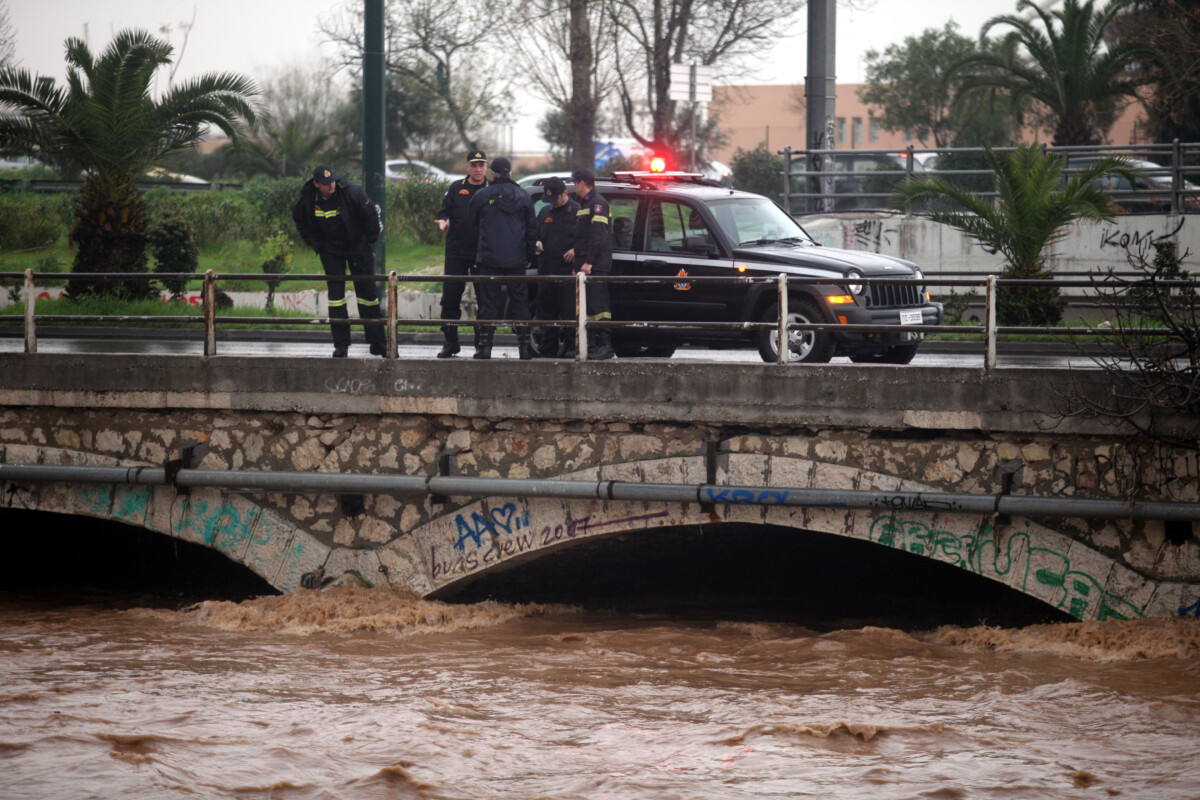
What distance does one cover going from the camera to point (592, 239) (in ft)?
34.4

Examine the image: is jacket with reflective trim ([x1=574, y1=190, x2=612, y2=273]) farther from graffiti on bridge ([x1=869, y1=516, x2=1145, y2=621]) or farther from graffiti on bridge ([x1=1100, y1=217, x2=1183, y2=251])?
graffiti on bridge ([x1=1100, y1=217, x2=1183, y2=251])

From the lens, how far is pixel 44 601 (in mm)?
12000

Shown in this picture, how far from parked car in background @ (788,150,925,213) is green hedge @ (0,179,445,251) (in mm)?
7931

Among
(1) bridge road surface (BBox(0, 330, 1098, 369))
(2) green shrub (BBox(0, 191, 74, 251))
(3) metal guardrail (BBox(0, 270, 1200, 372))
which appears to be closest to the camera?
(3) metal guardrail (BBox(0, 270, 1200, 372))

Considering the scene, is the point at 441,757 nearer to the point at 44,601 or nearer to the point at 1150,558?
the point at 1150,558

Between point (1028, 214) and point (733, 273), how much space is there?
503cm

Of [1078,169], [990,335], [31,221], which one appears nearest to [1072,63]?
[1078,169]

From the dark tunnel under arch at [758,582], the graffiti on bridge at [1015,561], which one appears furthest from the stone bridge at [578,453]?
the dark tunnel under arch at [758,582]

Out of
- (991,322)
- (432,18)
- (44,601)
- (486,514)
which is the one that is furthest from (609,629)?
(432,18)

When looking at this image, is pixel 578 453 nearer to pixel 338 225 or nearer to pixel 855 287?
pixel 855 287

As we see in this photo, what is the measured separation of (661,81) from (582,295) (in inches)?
701

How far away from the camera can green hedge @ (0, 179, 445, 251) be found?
2631cm

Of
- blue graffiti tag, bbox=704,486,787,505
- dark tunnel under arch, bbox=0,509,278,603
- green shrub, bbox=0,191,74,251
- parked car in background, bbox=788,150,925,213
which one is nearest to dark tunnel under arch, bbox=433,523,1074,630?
blue graffiti tag, bbox=704,486,787,505

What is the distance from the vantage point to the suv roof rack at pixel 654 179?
39.0 ft
